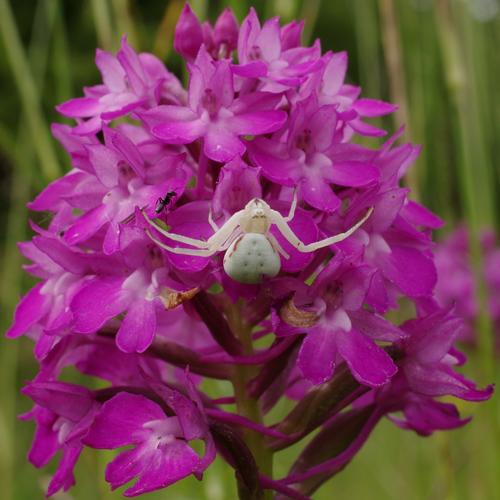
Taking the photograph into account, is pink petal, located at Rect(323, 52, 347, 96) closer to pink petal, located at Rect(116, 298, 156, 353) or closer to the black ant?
the black ant

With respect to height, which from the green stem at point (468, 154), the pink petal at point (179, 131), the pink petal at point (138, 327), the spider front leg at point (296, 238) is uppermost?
the pink petal at point (179, 131)

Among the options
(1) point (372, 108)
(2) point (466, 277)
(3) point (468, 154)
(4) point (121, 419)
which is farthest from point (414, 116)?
(2) point (466, 277)

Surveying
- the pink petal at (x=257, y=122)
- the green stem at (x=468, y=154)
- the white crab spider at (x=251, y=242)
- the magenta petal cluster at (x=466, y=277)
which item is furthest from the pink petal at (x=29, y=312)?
the magenta petal cluster at (x=466, y=277)

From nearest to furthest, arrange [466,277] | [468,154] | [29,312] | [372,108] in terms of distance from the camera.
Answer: [29,312], [372,108], [468,154], [466,277]

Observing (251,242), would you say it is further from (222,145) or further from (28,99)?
(28,99)

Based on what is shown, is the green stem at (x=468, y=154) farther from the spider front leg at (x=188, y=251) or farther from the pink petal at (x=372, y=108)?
the spider front leg at (x=188, y=251)

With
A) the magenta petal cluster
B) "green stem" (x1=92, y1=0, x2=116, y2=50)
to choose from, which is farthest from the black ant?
the magenta petal cluster
